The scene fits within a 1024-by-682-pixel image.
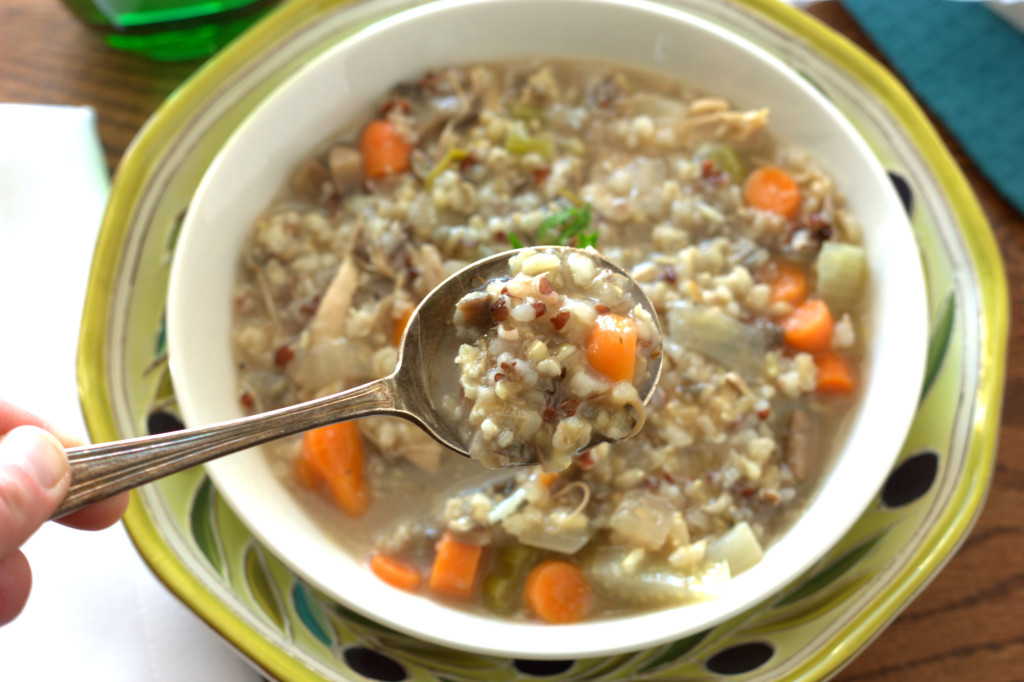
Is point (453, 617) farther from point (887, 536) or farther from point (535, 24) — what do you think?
point (535, 24)

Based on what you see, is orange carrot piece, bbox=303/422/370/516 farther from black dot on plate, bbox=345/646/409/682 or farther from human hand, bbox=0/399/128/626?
human hand, bbox=0/399/128/626

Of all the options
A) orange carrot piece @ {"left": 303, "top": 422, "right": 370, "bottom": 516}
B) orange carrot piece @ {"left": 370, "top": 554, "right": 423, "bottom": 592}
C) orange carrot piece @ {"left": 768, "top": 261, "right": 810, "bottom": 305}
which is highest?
orange carrot piece @ {"left": 768, "top": 261, "right": 810, "bottom": 305}

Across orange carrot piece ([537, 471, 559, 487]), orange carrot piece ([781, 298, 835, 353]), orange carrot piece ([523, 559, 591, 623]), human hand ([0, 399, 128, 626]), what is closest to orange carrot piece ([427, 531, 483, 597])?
orange carrot piece ([523, 559, 591, 623])

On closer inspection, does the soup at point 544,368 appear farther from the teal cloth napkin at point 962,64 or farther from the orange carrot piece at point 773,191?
the teal cloth napkin at point 962,64

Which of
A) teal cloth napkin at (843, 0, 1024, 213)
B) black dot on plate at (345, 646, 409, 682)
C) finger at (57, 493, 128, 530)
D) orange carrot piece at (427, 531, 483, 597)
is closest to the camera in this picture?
finger at (57, 493, 128, 530)

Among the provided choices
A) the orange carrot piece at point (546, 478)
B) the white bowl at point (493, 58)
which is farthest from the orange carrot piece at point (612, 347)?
the white bowl at point (493, 58)

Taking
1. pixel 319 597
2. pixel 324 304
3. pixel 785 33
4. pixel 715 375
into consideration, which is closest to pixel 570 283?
pixel 715 375

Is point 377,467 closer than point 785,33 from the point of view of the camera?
Yes
